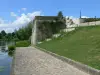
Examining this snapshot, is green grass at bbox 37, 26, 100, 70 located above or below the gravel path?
above

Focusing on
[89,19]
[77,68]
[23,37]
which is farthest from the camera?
[23,37]

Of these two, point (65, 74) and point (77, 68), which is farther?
point (77, 68)

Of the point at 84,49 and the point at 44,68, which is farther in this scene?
the point at 84,49

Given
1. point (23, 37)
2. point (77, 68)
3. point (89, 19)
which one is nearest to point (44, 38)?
point (89, 19)

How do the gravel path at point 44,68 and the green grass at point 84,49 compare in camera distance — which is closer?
the gravel path at point 44,68

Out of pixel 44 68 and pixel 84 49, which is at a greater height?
pixel 84 49

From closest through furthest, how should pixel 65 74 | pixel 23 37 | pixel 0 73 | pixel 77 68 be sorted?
pixel 65 74, pixel 77 68, pixel 0 73, pixel 23 37

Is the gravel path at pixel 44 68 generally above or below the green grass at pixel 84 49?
below

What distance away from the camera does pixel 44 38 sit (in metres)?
50.7

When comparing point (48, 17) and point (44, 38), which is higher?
point (48, 17)

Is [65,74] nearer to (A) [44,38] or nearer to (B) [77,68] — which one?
(B) [77,68]

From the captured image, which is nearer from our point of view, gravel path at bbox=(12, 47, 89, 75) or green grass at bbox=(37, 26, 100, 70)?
gravel path at bbox=(12, 47, 89, 75)

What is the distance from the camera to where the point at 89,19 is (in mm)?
50250

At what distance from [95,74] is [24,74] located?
3.31 metres
